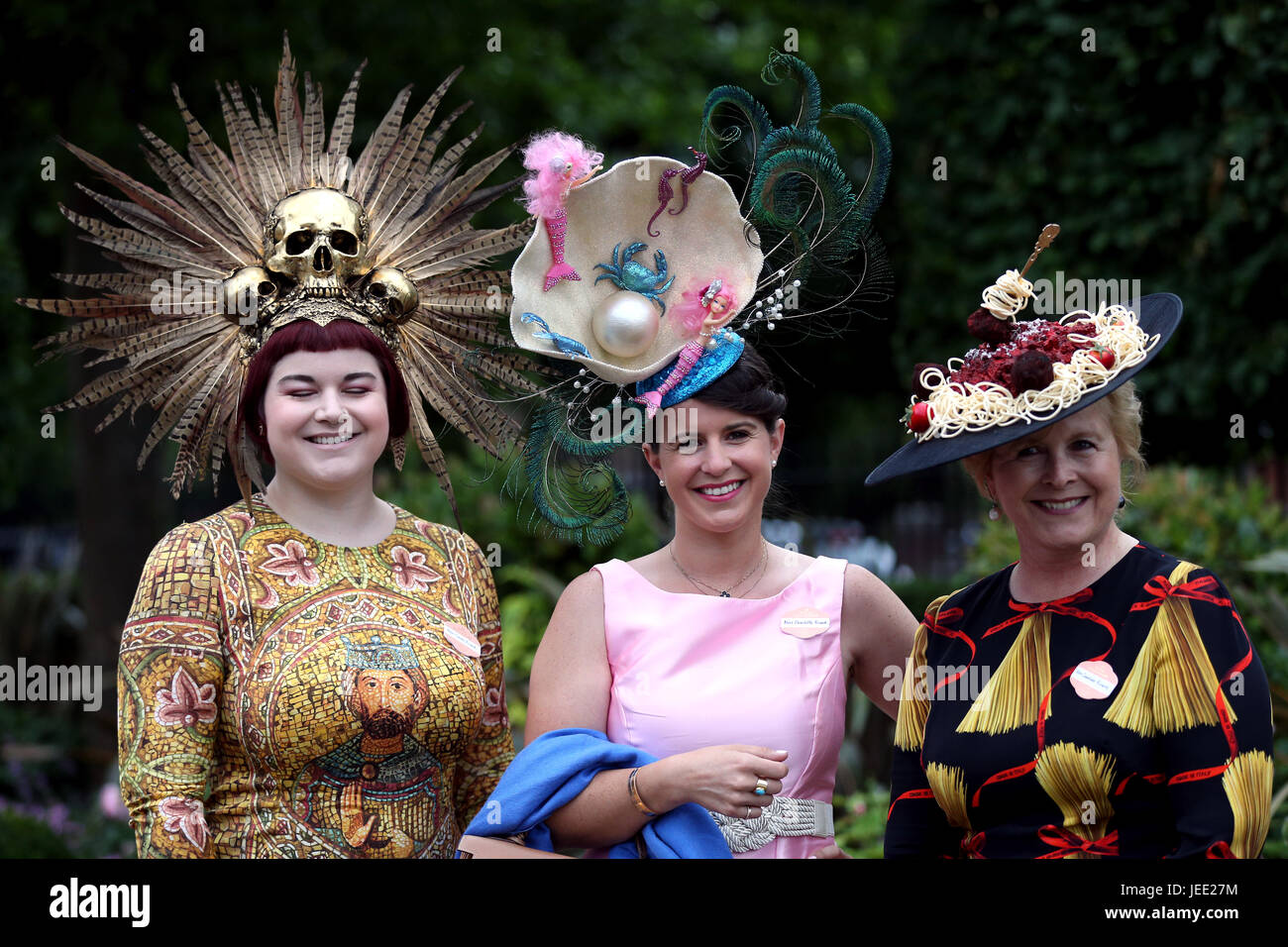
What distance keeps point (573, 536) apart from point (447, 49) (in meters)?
5.35

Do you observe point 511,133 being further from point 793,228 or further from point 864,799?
point 793,228

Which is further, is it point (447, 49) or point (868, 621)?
point (447, 49)

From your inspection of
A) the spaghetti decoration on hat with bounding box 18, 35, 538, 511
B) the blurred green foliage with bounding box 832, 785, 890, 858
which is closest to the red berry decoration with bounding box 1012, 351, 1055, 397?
the spaghetti decoration on hat with bounding box 18, 35, 538, 511

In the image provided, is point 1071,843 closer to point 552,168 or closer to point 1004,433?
point 1004,433

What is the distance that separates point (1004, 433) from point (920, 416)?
222 millimetres

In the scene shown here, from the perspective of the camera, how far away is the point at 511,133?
8.62m

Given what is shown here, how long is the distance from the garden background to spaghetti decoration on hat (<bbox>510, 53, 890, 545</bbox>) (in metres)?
0.19

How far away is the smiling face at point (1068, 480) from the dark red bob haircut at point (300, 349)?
139 cm

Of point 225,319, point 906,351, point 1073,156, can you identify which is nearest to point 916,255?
point 906,351

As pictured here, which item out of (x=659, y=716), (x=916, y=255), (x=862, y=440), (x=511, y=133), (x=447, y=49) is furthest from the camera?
(x=862, y=440)

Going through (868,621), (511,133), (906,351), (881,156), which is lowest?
(868,621)

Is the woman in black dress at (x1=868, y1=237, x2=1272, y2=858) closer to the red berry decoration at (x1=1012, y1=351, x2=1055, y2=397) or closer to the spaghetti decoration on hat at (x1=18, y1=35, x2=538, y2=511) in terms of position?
the red berry decoration at (x1=1012, y1=351, x2=1055, y2=397)

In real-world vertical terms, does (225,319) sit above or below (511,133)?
below

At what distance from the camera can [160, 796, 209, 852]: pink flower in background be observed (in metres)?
2.75
